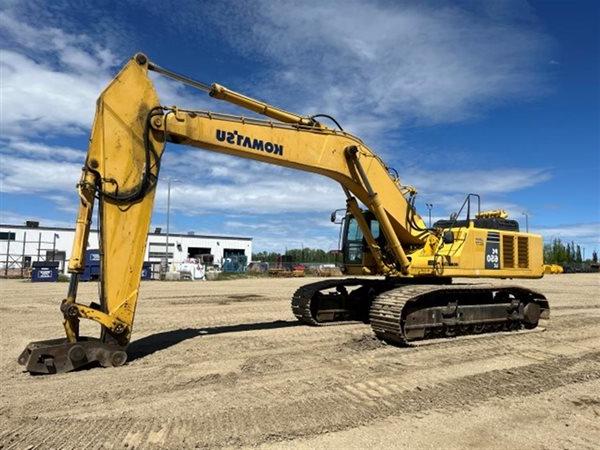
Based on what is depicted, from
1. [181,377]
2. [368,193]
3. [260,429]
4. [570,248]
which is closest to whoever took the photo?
[260,429]

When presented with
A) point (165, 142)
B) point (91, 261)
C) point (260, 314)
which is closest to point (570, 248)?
point (91, 261)

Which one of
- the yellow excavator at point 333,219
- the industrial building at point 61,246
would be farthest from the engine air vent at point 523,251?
the industrial building at point 61,246

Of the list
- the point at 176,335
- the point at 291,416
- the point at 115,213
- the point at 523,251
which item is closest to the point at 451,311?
the point at 523,251

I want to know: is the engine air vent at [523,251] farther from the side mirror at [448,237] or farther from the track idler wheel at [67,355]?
the track idler wheel at [67,355]

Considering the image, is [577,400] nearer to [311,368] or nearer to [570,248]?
[311,368]

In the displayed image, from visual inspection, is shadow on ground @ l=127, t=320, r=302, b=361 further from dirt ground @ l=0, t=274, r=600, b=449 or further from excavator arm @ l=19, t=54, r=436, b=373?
excavator arm @ l=19, t=54, r=436, b=373

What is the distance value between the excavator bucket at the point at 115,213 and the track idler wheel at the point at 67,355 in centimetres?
1

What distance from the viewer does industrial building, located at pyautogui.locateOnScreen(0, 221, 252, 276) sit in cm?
4726

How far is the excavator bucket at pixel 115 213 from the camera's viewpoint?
7.27m

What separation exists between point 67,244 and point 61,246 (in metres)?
0.66

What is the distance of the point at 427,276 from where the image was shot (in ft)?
36.6

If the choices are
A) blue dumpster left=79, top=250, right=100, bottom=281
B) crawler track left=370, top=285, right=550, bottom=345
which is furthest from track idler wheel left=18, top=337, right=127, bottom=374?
blue dumpster left=79, top=250, right=100, bottom=281

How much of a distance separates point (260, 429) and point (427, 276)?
6.93 metres

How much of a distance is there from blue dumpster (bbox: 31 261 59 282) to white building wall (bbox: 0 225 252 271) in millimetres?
9478
